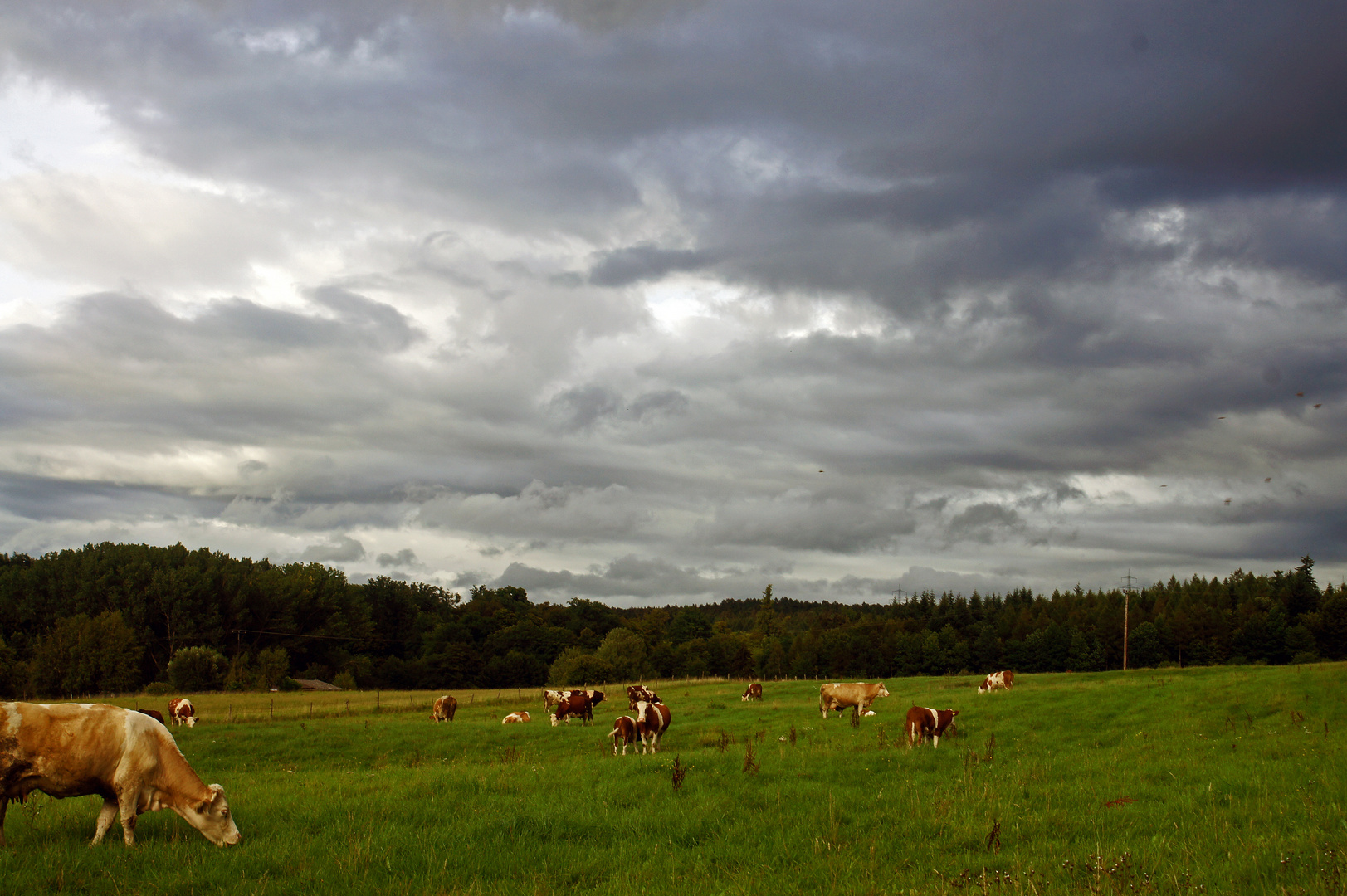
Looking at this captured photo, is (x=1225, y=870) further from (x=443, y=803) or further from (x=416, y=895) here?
(x=443, y=803)

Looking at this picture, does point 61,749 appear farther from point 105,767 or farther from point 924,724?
point 924,724

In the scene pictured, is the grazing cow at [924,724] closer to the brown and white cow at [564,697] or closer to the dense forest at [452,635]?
the brown and white cow at [564,697]

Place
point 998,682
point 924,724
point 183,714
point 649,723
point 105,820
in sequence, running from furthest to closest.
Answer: point 998,682
point 183,714
point 649,723
point 924,724
point 105,820

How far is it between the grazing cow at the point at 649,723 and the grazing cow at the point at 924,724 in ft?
26.6

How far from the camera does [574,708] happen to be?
128 feet

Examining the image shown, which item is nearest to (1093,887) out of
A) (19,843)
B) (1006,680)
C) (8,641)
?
(19,843)

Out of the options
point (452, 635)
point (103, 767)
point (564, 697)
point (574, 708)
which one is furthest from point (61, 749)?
point (452, 635)

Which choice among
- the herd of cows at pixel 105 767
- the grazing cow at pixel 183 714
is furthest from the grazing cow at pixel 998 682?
the herd of cows at pixel 105 767

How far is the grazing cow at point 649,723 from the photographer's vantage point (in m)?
25.4

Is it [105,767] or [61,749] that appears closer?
[61,749]

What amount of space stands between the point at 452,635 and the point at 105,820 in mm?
119956

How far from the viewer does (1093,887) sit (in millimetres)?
7137

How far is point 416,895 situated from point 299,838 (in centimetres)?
306

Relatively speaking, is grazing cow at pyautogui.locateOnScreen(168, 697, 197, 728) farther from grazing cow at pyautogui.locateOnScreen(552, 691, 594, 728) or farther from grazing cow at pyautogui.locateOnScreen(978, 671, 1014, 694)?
grazing cow at pyautogui.locateOnScreen(978, 671, 1014, 694)
